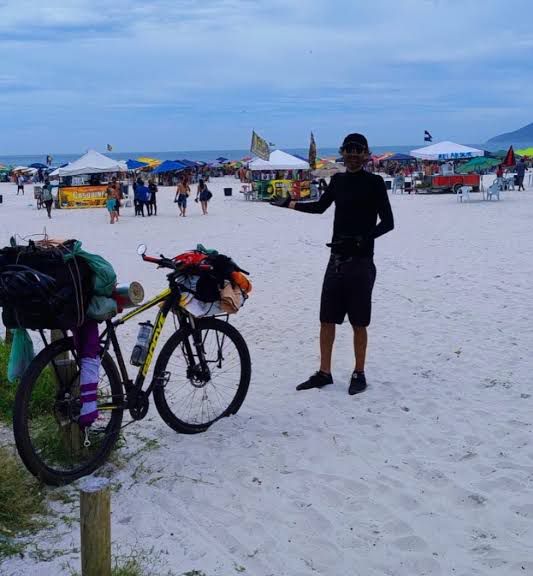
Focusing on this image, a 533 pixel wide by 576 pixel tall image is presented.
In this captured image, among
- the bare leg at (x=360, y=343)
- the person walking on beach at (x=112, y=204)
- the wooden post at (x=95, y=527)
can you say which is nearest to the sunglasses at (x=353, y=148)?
the bare leg at (x=360, y=343)

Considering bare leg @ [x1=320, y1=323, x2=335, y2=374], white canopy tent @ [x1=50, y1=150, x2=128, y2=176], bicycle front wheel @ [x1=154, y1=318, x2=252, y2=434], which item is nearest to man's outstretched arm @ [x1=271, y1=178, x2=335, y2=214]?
bare leg @ [x1=320, y1=323, x2=335, y2=374]

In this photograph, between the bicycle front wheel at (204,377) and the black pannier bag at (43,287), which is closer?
the black pannier bag at (43,287)

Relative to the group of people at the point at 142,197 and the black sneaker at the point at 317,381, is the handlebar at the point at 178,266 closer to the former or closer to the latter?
the black sneaker at the point at 317,381

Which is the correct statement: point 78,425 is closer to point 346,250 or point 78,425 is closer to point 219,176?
point 346,250

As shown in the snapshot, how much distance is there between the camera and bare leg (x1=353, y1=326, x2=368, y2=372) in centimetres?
514

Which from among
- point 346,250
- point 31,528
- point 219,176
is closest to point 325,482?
point 31,528

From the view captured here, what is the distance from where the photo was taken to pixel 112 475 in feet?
12.5

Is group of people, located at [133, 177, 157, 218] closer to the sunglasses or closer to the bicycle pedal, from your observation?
the sunglasses

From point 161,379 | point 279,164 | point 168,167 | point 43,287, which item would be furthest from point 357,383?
point 168,167

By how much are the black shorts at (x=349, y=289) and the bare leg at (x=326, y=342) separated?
64 millimetres

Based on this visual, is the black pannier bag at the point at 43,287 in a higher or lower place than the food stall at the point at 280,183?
lower

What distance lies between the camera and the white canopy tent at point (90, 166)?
29016 millimetres

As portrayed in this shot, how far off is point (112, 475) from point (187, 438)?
2.19 ft

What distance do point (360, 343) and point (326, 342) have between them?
261 mm
